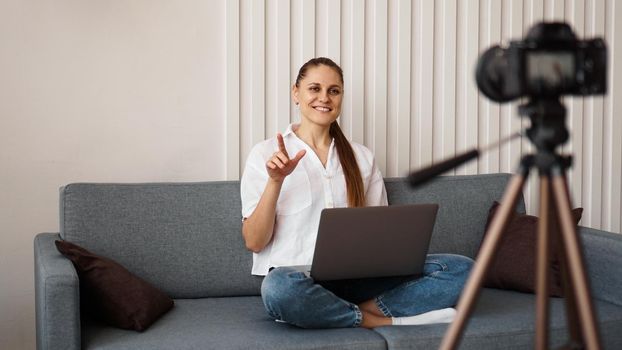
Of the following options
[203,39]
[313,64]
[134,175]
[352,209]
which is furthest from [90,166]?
[352,209]

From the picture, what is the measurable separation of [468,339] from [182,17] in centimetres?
165

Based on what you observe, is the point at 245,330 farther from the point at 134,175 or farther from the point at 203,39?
the point at 203,39

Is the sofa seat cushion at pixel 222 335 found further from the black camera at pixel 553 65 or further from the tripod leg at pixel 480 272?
the black camera at pixel 553 65

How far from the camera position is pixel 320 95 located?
2938 millimetres

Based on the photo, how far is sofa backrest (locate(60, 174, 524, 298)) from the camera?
2750mm

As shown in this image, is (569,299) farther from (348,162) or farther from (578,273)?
(348,162)

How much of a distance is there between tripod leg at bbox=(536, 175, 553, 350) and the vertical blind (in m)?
1.92

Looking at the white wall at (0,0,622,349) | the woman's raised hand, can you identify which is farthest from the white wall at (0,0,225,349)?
the woman's raised hand

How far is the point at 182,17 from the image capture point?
3.18 metres

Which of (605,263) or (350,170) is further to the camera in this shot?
(350,170)

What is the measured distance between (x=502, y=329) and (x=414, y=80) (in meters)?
1.35

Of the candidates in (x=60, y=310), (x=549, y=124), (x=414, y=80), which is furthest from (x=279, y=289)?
(x=414, y=80)

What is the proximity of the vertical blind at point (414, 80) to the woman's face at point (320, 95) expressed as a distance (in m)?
0.33

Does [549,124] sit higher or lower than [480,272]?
higher
